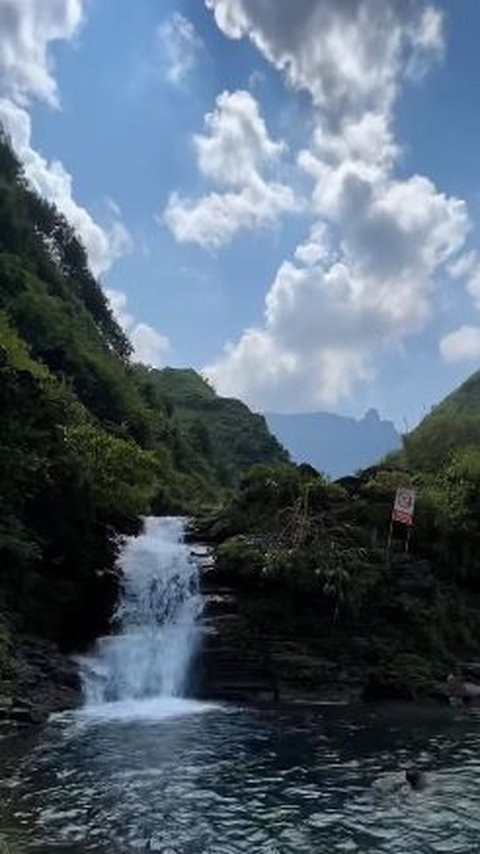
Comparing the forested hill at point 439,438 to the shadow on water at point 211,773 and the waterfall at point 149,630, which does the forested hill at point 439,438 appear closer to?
the waterfall at point 149,630

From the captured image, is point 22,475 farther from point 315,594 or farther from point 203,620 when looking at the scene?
point 315,594

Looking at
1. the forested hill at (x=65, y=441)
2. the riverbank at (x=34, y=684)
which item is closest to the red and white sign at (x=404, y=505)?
the forested hill at (x=65, y=441)

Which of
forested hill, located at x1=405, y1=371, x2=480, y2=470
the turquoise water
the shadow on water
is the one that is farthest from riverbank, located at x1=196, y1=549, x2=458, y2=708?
forested hill, located at x1=405, y1=371, x2=480, y2=470

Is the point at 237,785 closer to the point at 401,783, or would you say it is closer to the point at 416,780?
the point at 401,783

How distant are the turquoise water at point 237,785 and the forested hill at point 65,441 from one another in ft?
20.7

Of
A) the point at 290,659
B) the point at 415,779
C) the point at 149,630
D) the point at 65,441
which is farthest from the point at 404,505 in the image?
the point at 415,779

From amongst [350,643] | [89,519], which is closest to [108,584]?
[89,519]

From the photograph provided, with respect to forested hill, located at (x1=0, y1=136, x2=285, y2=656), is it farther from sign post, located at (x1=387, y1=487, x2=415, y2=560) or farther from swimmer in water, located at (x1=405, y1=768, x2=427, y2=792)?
swimmer in water, located at (x1=405, y1=768, x2=427, y2=792)

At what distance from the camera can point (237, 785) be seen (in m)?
18.6

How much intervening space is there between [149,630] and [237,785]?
1292 cm

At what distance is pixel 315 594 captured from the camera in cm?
3173

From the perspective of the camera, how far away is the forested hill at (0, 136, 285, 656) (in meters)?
30.0

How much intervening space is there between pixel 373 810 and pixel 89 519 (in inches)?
711

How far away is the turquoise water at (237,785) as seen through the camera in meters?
15.4
